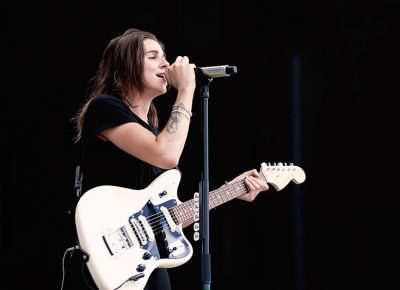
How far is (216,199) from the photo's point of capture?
1923 millimetres

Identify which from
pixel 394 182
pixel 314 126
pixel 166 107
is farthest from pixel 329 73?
pixel 166 107

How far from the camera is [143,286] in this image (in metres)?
1.54

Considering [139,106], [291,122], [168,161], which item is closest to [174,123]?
[168,161]

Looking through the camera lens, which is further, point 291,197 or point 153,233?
point 291,197

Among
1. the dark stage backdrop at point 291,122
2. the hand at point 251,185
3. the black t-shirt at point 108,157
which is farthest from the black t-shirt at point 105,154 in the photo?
the dark stage backdrop at point 291,122

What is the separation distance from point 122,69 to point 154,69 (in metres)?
0.10

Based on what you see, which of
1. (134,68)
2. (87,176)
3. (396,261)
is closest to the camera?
(87,176)

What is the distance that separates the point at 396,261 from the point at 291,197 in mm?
542

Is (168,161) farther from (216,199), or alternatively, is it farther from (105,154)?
(216,199)

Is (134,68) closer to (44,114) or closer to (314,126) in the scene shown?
(44,114)

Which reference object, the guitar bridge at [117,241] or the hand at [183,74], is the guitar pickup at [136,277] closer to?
the guitar bridge at [117,241]

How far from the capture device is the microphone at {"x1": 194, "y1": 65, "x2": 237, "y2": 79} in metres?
1.48

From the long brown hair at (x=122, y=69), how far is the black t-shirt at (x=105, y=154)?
0.32 feet

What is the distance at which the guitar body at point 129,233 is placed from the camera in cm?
150
